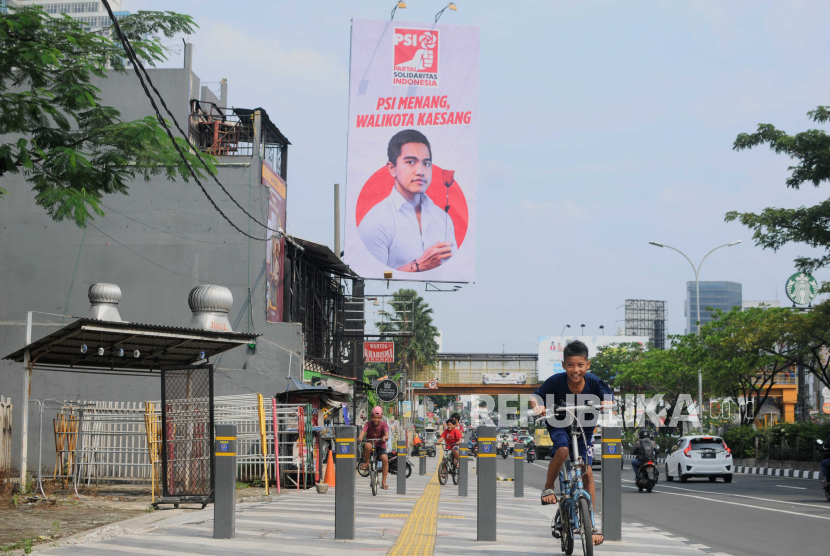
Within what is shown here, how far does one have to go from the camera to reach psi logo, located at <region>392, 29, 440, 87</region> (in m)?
33.8

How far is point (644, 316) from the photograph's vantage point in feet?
501

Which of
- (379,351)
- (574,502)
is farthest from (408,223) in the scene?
(574,502)

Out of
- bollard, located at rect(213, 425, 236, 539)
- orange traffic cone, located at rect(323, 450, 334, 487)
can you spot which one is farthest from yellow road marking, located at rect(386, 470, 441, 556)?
orange traffic cone, located at rect(323, 450, 334, 487)

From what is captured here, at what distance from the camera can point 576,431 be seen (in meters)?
8.07

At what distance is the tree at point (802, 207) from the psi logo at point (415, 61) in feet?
41.9

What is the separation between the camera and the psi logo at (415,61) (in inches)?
1332

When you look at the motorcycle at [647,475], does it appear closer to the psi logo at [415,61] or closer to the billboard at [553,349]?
the psi logo at [415,61]

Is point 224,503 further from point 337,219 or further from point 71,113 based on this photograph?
point 337,219

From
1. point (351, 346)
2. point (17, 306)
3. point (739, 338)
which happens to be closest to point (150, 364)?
point (17, 306)

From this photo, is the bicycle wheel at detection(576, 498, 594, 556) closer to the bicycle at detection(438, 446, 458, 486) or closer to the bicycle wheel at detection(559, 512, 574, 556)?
the bicycle wheel at detection(559, 512, 574, 556)

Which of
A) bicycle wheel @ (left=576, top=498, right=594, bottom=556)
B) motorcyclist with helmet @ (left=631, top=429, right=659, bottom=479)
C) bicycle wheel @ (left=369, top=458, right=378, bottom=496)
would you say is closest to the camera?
bicycle wheel @ (left=576, top=498, right=594, bottom=556)

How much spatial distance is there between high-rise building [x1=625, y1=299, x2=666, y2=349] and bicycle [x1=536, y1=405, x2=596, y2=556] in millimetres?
147376

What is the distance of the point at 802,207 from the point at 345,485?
20.7 m

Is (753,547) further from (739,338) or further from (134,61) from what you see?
(739,338)
